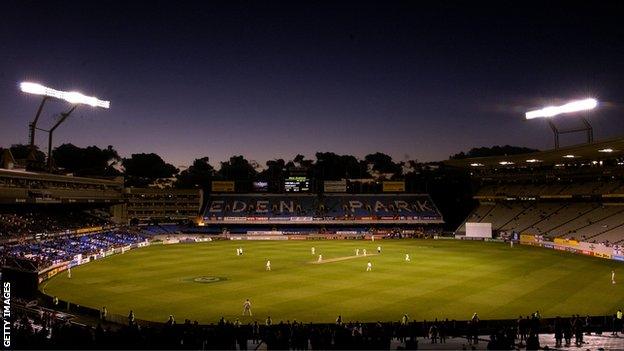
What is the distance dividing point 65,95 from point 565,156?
6320 centimetres

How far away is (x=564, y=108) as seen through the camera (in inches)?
2183

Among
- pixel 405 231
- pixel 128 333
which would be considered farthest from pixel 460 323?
pixel 405 231

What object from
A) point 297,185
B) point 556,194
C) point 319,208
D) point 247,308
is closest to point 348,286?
point 247,308

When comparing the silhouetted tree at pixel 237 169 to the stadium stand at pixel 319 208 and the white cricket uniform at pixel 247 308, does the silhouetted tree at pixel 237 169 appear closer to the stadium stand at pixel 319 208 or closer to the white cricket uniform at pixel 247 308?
the stadium stand at pixel 319 208

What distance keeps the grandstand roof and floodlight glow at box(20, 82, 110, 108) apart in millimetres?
51965

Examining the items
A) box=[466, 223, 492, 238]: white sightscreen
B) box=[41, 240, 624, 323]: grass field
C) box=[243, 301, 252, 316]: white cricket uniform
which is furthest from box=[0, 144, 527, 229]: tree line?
box=[243, 301, 252, 316]: white cricket uniform

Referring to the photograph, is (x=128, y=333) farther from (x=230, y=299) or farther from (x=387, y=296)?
(x=387, y=296)

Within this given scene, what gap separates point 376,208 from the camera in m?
94.1

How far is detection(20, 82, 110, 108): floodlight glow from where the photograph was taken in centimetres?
5136

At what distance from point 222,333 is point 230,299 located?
14.7 metres

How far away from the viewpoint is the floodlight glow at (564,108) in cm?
5290

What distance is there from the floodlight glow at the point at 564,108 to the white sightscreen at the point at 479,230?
72.6ft

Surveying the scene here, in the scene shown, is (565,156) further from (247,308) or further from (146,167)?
(146,167)

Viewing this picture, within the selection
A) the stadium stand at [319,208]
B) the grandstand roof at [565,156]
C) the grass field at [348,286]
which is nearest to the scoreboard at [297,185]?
the stadium stand at [319,208]
